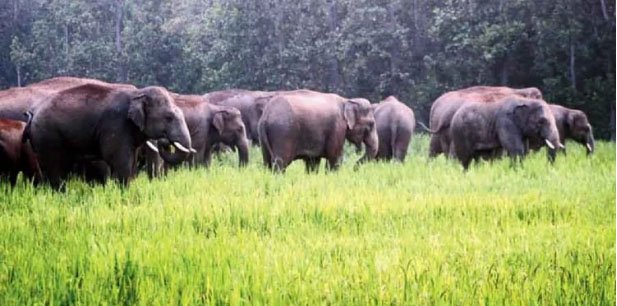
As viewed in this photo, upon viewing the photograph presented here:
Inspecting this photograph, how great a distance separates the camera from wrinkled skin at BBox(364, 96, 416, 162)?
20.5 ft

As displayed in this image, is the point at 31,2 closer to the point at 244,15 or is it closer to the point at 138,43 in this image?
the point at 138,43

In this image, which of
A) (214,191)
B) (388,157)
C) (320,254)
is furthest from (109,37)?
(388,157)

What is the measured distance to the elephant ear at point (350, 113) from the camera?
4926 millimetres

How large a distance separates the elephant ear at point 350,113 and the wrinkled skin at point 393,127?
3.93 ft

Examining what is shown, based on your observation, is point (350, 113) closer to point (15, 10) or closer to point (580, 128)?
point (580, 128)

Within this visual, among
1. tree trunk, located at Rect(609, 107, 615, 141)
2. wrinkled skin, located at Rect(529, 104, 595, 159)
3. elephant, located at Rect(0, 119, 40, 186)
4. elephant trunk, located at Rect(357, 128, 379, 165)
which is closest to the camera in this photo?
elephant, located at Rect(0, 119, 40, 186)

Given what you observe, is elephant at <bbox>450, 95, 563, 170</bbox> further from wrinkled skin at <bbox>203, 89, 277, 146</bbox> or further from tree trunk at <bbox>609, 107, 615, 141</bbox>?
wrinkled skin at <bbox>203, 89, 277, 146</bbox>

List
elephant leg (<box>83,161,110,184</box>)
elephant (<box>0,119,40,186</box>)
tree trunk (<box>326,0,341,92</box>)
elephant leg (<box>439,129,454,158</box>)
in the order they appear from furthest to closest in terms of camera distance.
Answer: elephant leg (<box>439,129,454,158</box>), tree trunk (<box>326,0,341,92</box>), elephant leg (<box>83,161,110,184</box>), elephant (<box>0,119,40,186</box>)

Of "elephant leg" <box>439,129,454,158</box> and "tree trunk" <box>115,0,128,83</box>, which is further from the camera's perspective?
"elephant leg" <box>439,129,454,158</box>

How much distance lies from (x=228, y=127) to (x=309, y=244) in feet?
12.3

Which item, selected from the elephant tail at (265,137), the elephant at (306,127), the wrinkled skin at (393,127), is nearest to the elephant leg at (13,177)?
the elephant at (306,127)

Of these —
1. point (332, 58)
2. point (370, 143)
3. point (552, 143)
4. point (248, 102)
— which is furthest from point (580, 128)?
point (248, 102)

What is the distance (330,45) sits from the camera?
545cm

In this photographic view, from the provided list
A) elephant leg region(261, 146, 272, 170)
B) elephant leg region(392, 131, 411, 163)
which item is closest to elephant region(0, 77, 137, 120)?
elephant leg region(261, 146, 272, 170)
